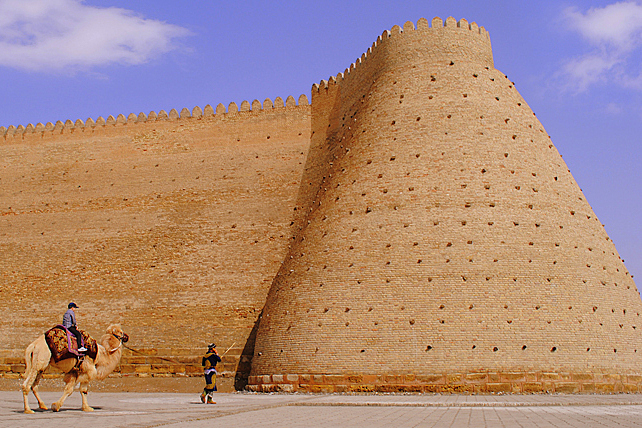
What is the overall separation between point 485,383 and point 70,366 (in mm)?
6842

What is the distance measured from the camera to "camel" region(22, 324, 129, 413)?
26.7 feet

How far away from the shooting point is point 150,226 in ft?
59.6

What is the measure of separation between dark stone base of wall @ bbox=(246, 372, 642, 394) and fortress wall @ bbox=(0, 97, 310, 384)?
13.7 ft

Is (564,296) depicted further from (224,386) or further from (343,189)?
(224,386)

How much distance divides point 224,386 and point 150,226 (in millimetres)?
5195

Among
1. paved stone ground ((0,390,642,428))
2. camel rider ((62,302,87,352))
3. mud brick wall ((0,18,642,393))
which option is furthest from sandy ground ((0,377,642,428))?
mud brick wall ((0,18,642,393))

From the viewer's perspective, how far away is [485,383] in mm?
11539

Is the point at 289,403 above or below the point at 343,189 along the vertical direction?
below

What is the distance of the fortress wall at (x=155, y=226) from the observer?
54.8 ft

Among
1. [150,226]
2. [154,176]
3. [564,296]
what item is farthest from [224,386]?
[564,296]

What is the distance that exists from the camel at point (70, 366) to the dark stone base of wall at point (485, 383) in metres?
4.24

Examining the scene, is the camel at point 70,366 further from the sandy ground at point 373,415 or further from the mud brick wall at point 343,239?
the mud brick wall at point 343,239

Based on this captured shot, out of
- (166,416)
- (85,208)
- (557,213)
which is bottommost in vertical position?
(166,416)

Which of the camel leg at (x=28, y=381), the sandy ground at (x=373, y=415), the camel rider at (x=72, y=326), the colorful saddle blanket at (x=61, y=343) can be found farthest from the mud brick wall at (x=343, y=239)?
the camel leg at (x=28, y=381)
